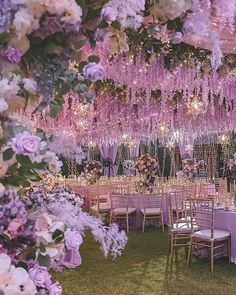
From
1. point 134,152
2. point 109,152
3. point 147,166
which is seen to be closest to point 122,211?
point 147,166

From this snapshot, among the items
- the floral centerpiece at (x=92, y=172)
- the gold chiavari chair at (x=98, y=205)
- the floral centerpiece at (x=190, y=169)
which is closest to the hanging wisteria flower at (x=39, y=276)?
the gold chiavari chair at (x=98, y=205)

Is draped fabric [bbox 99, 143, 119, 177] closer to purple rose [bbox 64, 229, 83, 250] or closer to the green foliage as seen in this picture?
purple rose [bbox 64, 229, 83, 250]

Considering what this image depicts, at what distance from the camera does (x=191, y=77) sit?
5.08m

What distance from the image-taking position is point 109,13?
113cm

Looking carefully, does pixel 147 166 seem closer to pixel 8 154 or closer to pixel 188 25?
pixel 188 25

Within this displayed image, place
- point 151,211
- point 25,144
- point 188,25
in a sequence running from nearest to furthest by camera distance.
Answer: point 25,144 → point 188,25 → point 151,211

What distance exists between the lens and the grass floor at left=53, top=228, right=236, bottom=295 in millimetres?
4359

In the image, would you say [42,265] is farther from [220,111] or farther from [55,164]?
[220,111]

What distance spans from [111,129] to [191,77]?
539cm

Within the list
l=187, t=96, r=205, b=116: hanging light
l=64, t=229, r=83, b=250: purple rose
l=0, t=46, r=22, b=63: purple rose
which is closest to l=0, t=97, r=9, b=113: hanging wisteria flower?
l=0, t=46, r=22, b=63: purple rose

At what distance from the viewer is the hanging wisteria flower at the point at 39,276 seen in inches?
44.9

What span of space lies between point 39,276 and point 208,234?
434 cm

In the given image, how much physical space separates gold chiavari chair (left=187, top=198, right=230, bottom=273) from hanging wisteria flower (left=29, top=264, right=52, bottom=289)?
13.2 feet

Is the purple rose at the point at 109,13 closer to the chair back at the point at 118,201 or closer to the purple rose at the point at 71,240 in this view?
the purple rose at the point at 71,240
